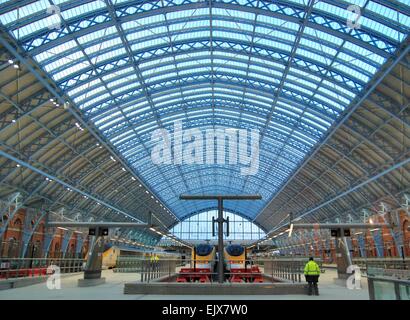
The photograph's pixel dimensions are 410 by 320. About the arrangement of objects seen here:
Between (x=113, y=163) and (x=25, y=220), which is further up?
(x=113, y=163)

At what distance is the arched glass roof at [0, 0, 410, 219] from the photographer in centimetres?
2294

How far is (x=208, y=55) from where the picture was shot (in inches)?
1278

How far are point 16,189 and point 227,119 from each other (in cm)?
2656

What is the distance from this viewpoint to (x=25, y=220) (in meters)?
41.1

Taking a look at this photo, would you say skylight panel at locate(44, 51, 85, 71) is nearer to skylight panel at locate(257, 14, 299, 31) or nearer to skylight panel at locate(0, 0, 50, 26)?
skylight panel at locate(0, 0, 50, 26)

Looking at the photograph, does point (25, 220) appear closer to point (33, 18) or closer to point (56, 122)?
point (56, 122)

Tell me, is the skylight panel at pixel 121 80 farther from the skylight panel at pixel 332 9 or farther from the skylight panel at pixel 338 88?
the skylight panel at pixel 338 88

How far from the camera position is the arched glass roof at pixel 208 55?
22.9m

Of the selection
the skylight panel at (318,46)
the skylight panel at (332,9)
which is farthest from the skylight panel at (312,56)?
the skylight panel at (332,9)

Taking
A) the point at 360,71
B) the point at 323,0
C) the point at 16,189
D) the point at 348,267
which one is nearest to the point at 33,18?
the point at 323,0

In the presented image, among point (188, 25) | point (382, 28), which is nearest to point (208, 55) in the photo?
point (188, 25)

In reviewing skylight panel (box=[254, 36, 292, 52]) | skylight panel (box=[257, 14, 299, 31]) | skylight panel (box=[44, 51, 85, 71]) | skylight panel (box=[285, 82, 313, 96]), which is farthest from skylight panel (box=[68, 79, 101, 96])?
skylight panel (box=[285, 82, 313, 96])
